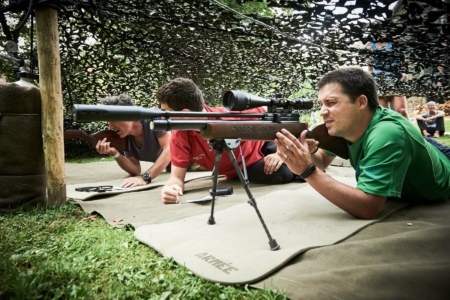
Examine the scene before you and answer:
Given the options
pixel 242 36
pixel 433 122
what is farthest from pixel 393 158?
pixel 433 122

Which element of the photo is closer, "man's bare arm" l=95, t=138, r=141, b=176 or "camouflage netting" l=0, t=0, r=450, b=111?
"camouflage netting" l=0, t=0, r=450, b=111

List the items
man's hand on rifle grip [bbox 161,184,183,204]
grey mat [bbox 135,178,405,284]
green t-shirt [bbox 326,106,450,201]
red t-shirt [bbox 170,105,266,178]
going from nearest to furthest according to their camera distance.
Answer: grey mat [bbox 135,178,405,284] < green t-shirt [bbox 326,106,450,201] < man's hand on rifle grip [bbox 161,184,183,204] < red t-shirt [bbox 170,105,266,178]

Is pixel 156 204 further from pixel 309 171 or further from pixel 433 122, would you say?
pixel 433 122

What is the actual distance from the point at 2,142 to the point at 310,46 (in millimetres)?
3027

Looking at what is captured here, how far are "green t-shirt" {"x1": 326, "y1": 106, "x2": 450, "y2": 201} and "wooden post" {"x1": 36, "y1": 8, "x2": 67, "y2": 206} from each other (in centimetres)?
248

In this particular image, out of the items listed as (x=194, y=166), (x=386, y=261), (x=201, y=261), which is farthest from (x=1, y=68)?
(x=386, y=261)

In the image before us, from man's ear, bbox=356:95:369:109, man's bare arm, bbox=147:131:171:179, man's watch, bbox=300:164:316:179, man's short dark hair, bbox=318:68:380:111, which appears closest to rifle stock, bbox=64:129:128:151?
man's bare arm, bbox=147:131:171:179

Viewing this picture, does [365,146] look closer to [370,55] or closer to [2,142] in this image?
[370,55]

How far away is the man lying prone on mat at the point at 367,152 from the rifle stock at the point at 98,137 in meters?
2.86

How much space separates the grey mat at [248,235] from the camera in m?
1.51

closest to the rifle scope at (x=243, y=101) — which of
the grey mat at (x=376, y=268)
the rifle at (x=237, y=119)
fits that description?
the rifle at (x=237, y=119)

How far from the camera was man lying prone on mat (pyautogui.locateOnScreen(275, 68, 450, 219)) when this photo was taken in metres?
1.89

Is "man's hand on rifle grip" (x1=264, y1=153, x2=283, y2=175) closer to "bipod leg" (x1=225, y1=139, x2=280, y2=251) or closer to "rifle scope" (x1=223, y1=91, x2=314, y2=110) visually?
"rifle scope" (x1=223, y1=91, x2=314, y2=110)

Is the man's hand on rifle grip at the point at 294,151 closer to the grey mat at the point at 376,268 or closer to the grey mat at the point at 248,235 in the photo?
the grey mat at the point at 248,235
